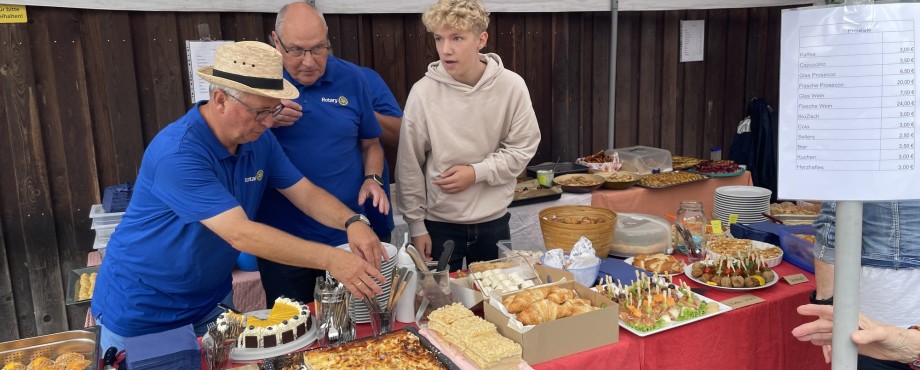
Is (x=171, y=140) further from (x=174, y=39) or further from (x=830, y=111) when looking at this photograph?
(x=174, y=39)

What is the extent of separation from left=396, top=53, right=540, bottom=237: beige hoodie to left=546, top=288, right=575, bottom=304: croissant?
0.96 meters

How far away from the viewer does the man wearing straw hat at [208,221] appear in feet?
6.93

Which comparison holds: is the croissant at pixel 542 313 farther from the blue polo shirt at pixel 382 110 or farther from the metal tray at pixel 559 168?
the metal tray at pixel 559 168

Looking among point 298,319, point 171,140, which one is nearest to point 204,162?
point 171,140

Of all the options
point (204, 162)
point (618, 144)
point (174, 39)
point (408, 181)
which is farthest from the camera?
point (618, 144)

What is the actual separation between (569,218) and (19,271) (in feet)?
10.2

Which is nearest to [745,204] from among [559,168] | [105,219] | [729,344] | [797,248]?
[797,248]

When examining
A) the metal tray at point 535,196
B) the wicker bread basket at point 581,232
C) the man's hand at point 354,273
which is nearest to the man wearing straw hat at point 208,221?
the man's hand at point 354,273

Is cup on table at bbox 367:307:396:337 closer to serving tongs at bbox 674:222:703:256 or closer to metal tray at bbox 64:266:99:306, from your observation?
serving tongs at bbox 674:222:703:256

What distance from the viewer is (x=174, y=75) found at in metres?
4.12

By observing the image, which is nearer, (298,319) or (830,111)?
(830,111)

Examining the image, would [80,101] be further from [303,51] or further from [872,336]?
[872,336]

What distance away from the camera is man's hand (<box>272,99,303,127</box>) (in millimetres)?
2783

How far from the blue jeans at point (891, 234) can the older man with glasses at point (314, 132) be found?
69.3 inches
